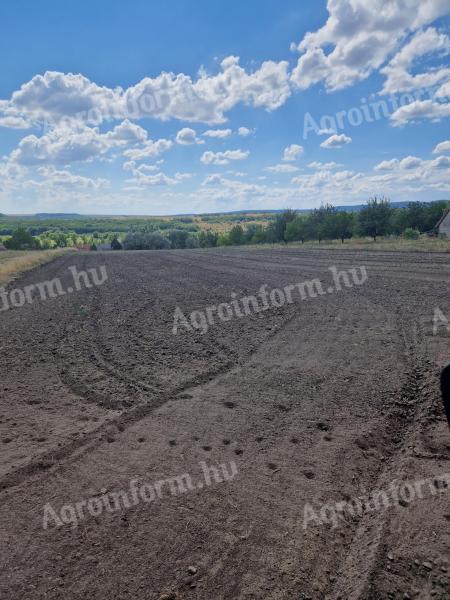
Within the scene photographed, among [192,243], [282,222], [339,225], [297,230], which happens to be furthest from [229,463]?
[192,243]

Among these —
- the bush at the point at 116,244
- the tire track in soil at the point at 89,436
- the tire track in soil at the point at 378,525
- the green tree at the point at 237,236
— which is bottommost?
the tire track in soil at the point at 89,436

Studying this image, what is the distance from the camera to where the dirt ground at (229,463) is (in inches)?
102

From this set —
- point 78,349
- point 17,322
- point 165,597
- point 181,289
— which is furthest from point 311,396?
point 181,289

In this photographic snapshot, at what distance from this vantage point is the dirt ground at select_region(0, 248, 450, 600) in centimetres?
259

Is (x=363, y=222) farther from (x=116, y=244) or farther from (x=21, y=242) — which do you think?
(x=21, y=242)

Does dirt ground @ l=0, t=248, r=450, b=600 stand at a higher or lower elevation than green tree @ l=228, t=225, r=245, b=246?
lower

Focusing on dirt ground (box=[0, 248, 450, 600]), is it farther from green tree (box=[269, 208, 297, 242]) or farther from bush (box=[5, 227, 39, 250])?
bush (box=[5, 227, 39, 250])

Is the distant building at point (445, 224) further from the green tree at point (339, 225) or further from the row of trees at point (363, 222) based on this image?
the green tree at point (339, 225)

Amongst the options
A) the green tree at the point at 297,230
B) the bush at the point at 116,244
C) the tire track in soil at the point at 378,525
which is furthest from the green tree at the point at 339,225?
the bush at the point at 116,244

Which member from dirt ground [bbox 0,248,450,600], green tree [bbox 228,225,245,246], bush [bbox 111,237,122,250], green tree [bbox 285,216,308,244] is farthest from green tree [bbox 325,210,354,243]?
bush [bbox 111,237,122,250]

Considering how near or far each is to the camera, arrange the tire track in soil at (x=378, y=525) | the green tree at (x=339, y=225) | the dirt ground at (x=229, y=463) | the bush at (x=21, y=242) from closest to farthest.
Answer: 1. the tire track in soil at (x=378, y=525)
2. the dirt ground at (x=229, y=463)
3. the green tree at (x=339, y=225)
4. the bush at (x=21, y=242)

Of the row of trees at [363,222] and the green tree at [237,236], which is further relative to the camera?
the green tree at [237,236]

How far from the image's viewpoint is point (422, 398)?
4.96 meters

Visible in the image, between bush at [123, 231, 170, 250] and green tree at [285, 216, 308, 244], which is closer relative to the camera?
green tree at [285, 216, 308, 244]
